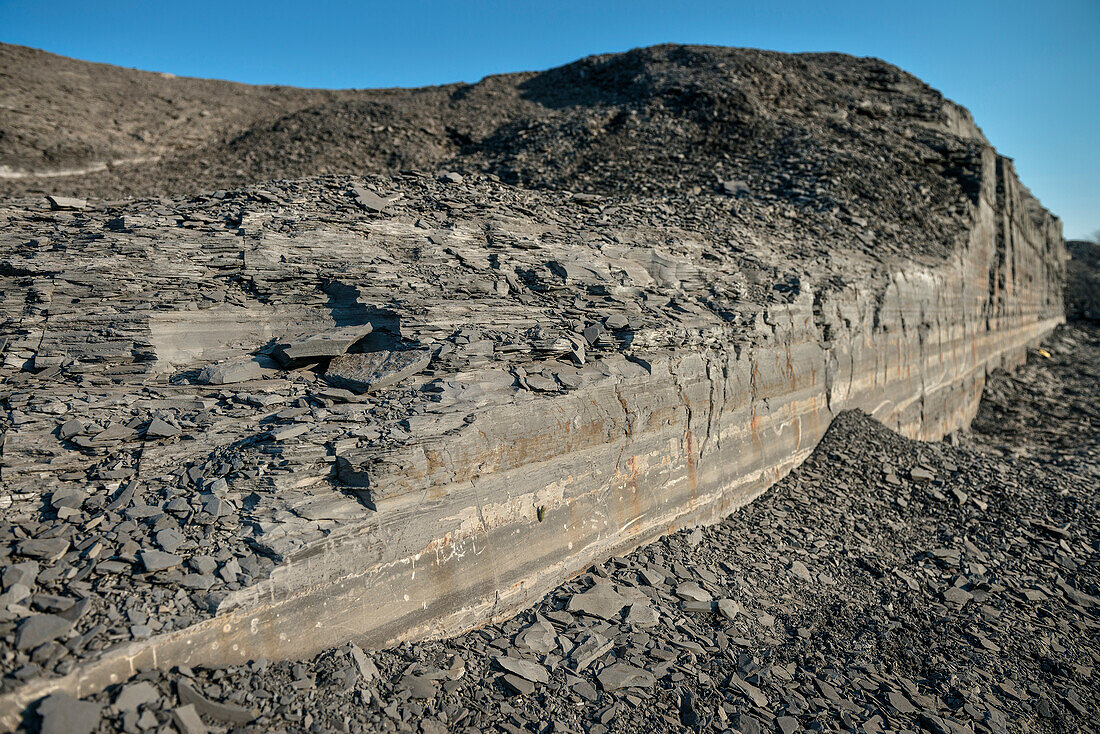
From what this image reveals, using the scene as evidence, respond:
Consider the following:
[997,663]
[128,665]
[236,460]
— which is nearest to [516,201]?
[236,460]

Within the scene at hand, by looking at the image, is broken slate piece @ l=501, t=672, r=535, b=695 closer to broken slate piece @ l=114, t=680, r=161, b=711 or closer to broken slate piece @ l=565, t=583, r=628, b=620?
broken slate piece @ l=565, t=583, r=628, b=620

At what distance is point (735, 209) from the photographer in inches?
379

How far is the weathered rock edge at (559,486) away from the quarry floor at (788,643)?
0.51ft

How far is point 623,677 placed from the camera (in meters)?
3.89

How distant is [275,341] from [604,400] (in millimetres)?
2693

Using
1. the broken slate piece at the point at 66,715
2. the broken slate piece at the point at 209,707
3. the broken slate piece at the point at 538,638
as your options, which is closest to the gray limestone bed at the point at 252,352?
the broken slate piece at the point at 66,715

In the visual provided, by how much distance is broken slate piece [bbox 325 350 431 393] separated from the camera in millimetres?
4401

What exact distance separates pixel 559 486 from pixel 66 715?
3098 millimetres

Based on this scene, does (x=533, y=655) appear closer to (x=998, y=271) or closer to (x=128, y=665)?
(x=128, y=665)

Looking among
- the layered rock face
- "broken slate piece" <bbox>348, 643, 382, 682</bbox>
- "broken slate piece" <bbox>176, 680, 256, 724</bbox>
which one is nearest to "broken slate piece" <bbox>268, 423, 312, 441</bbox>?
the layered rock face

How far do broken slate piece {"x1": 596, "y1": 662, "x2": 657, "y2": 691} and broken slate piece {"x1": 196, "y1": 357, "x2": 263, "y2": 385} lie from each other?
10.5 feet

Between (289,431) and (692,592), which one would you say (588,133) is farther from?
(289,431)

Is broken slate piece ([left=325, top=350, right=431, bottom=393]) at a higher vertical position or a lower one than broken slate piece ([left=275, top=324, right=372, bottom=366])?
lower

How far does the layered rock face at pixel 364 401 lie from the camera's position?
10.3ft
